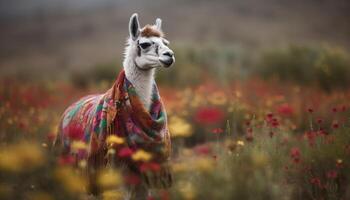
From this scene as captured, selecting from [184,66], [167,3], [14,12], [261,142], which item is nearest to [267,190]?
[261,142]

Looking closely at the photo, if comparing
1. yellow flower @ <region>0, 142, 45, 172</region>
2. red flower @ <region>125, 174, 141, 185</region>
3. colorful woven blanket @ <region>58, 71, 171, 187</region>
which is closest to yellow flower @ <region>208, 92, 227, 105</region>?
colorful woven blanket @ <region>58, 71, 171, 187</region>

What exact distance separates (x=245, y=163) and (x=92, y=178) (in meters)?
1.77

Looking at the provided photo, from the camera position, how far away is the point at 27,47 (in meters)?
44.3

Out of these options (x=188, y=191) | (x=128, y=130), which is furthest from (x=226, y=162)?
(x=128, y=130)

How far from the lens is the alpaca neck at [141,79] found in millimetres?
5250

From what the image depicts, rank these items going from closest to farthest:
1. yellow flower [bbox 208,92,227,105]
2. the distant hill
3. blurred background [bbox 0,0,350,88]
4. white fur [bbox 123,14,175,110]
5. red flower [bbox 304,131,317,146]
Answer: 1. red flower [bbox 304,131,317,146]
2. white fur [bbox 123,14,175,110]
3. yellow flower [bbox 208,92,227,105]
4. blurred background [bbox 0,0,350,88]
5. the distant hill

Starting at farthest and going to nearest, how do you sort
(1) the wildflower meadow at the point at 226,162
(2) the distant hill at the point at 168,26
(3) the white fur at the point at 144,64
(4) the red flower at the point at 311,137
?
(2) the distant hill at the point at 168,26
(3) the white fur at the point at 144,64
(4) the red flower at the point at 311,137
(1) the wildflower meadow at the point at 226,162

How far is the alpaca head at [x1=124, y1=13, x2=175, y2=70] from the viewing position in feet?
16.8

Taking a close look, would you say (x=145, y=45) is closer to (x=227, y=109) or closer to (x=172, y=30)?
(x=227, y=109)

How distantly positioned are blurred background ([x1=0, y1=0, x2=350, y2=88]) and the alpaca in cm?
1225

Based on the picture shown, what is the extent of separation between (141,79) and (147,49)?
326mm

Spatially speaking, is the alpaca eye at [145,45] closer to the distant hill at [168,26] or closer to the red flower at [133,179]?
the red flower at [133,179]

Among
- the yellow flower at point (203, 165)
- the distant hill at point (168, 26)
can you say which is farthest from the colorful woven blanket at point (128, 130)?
the distant hill at point (168, 26)

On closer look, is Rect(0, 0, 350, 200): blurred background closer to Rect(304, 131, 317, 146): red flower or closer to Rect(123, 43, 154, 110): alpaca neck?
Rect(304, 131, 317, 146): red flower
